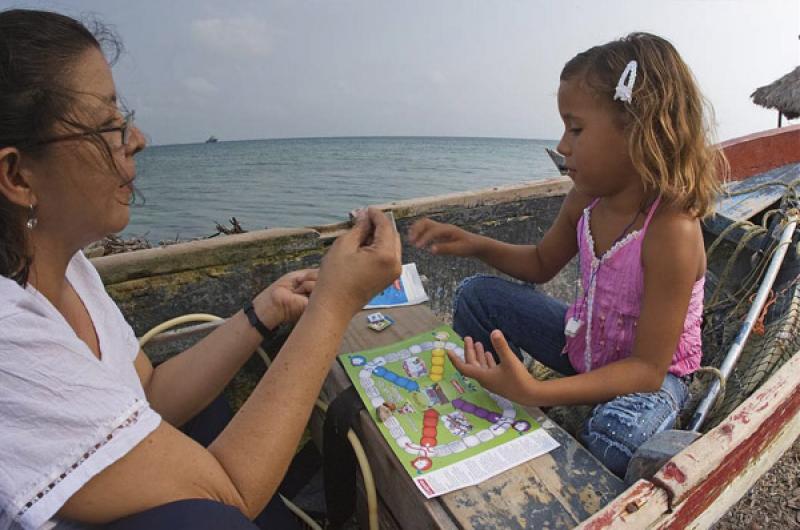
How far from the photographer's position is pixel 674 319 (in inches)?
58.1

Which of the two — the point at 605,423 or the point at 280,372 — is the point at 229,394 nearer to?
the point at 280,372

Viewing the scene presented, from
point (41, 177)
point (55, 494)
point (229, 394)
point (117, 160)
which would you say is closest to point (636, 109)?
point (117, 160)

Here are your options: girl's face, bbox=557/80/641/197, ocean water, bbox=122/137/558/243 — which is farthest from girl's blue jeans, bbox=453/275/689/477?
ocean water, bbox=122/137/558/243

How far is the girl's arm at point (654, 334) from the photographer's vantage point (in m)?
1.47

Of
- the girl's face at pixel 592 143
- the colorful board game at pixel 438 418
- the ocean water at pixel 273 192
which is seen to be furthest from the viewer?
the ocean water at pixel 273 192

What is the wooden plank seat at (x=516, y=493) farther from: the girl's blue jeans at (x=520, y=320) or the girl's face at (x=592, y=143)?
the girl's face at (x=592, y=143)

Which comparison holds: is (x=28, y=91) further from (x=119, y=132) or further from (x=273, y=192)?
(x=273, y=192)

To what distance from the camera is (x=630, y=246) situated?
1616mm

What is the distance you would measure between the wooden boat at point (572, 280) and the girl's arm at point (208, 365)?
533 millimetres

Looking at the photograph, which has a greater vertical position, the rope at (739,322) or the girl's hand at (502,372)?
the girl's hand at (502,372)

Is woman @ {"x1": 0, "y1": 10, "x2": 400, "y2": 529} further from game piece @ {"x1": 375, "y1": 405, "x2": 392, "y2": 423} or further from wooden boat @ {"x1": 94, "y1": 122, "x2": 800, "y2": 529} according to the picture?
wooden boat @ {"x1": 94, "y1": 122, "x2": 800, "y2": 529}

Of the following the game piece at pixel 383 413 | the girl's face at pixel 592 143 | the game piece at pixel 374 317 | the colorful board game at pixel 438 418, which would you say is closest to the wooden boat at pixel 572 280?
the colorful board game at pixel 438 418

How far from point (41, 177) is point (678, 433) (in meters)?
1.54

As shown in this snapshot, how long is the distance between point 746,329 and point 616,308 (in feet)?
2.44
